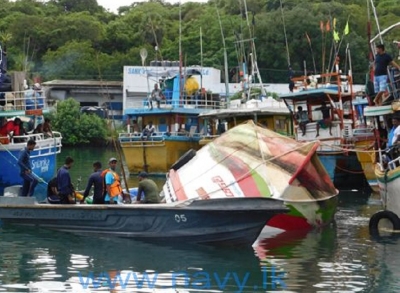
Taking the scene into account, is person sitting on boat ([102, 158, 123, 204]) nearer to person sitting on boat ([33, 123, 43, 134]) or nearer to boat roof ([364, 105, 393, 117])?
boat roof ([364, 105, 393, 117])

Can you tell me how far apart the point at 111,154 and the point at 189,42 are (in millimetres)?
26386

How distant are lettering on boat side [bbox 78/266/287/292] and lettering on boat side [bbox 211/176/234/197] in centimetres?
355

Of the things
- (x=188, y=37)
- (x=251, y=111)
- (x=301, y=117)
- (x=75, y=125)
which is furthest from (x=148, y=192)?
(x=188, y=37)

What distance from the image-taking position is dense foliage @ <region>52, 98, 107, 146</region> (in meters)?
66.9

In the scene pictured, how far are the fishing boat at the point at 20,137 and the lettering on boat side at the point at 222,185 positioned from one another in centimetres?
1116

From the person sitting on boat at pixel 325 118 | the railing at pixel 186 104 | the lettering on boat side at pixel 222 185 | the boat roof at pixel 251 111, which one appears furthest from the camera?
the railing at pixel 186 104

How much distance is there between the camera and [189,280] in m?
16.7

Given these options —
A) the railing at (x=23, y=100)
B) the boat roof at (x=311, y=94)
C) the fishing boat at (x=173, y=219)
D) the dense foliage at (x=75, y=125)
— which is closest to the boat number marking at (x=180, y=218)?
the fishing boat at (x=173, y=219)

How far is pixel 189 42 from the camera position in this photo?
8362cm

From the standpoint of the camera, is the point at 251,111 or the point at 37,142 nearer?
the point at 37,142

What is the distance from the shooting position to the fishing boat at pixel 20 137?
31188 mm

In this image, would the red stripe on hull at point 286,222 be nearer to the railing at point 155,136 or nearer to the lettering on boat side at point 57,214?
the lettering on boat side at point 57,214

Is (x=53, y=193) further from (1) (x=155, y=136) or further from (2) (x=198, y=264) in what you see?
(1) (x=155, y=136)

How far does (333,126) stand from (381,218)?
12.3 m
